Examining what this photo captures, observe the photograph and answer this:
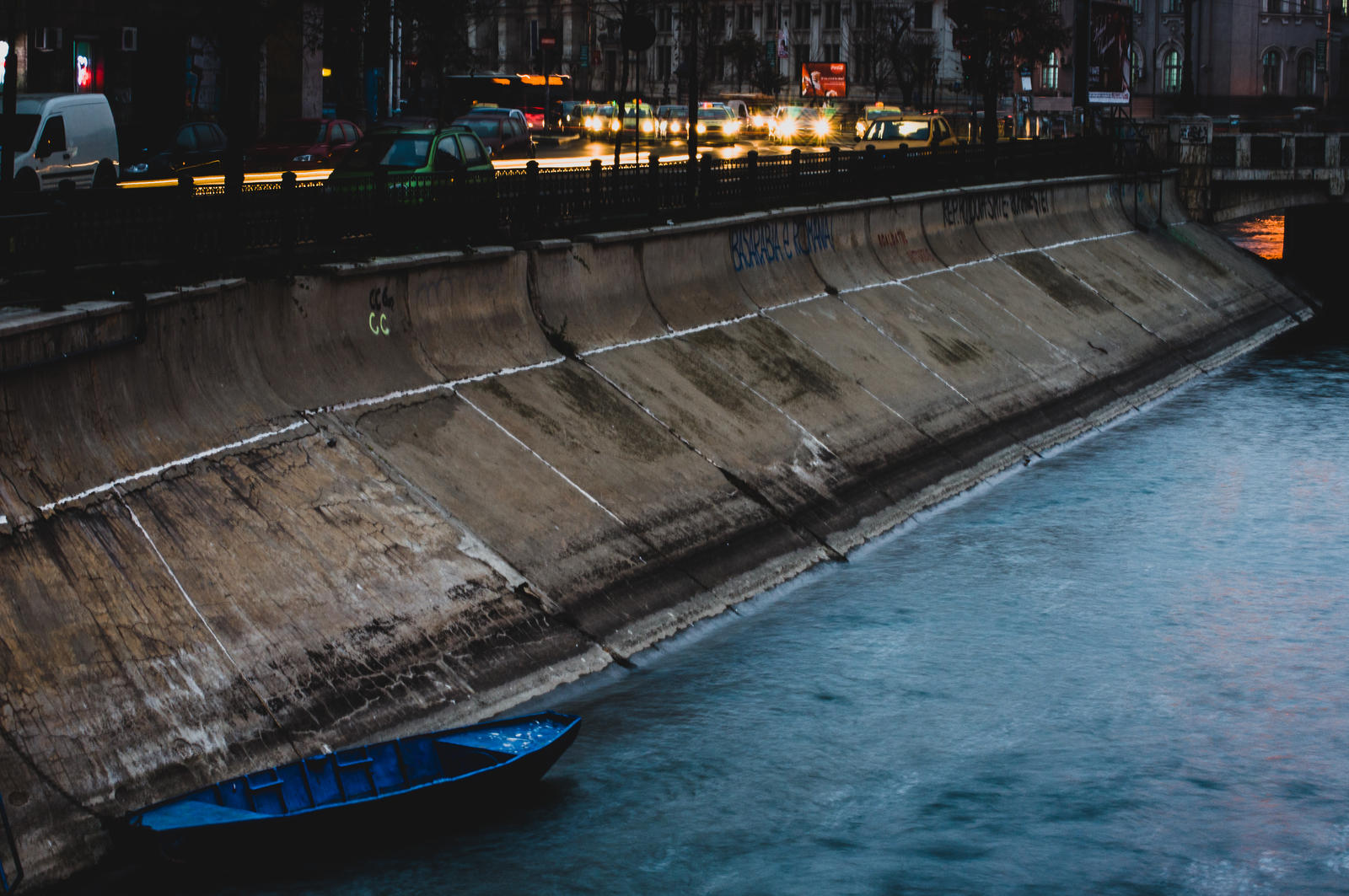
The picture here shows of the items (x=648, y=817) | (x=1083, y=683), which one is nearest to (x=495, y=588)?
(x=648, y=817)

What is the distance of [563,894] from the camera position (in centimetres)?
1290

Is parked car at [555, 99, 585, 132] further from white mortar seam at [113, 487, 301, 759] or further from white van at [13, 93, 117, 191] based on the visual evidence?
white mortar seam at [113, 487, 301, 759]

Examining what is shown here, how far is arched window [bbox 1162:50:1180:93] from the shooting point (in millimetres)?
112812

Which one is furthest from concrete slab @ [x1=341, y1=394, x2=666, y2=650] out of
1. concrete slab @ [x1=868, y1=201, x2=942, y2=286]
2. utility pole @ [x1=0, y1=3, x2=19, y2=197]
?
concrete slab @ [x1=868, y1=201, x2=942, y2=286]

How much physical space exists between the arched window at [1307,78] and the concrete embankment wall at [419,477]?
9306 cm

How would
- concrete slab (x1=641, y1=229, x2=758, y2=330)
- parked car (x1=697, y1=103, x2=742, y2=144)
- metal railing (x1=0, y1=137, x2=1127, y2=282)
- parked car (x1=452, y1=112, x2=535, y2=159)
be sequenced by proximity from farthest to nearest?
parked car (x1=697, y1=103, x2=742, y2=144) → parked car (x1=452, y1=112, x2=535, y2=159) → concrete slab (x1=641, y1=229, x2=758, y2=330) → metal railing (x1=0, y1=137, x2=1127, y2=282)

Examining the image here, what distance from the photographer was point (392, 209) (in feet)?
70.7

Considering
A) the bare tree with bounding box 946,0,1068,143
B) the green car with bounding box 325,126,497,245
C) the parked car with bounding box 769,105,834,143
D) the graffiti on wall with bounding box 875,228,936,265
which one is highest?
the bare tree with bounding box 946,0,1068,143

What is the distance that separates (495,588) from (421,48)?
6521 centimetres

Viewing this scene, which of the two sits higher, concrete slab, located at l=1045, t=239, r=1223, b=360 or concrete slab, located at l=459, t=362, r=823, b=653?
concrete slab, located at l=1045, t=239, r=1223, b=360

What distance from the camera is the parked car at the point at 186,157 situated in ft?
110

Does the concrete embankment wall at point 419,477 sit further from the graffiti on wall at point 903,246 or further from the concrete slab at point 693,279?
the graffiti on wall at point 903,246

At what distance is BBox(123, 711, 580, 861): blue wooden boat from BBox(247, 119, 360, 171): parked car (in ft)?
92.2

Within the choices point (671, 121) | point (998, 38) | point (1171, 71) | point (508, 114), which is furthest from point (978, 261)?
point (1171, 71)
